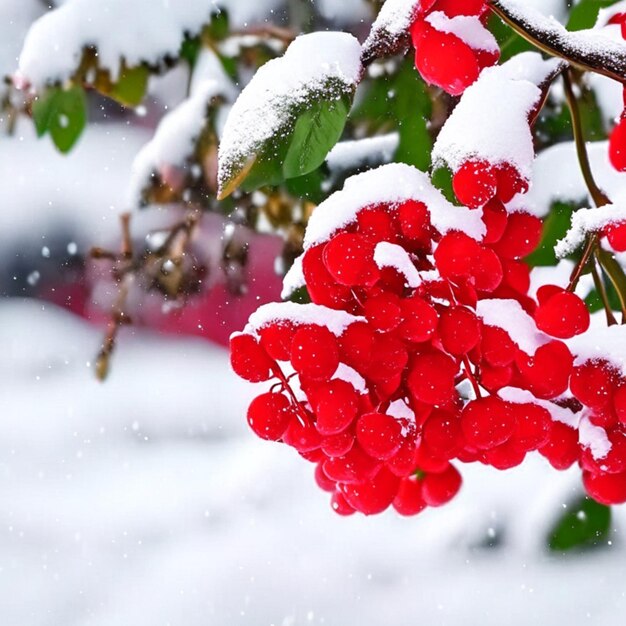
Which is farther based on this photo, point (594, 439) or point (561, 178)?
point (561, 178)

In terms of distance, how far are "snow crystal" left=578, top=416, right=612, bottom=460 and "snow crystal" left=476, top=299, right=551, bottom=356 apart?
0.14ft

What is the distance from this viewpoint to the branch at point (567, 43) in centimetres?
28

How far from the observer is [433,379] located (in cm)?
30

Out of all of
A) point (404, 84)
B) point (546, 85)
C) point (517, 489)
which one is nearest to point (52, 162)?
point (517, 489)

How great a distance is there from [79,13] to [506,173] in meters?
0.51

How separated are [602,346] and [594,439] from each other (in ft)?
0.12

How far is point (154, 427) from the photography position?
4.62ft

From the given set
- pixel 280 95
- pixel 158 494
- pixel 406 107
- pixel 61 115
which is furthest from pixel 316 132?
pixel 158 494

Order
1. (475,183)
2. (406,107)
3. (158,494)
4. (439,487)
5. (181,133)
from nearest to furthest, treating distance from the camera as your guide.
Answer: (475,183), (439,487), (406,107), (181,133), (158,494)

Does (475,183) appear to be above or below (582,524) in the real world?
above

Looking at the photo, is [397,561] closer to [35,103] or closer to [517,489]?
[517,489]

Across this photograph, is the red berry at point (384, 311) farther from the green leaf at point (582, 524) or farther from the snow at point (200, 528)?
the snow at point (200, 528)

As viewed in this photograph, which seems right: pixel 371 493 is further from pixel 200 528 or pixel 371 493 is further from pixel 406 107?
pixel 200 528

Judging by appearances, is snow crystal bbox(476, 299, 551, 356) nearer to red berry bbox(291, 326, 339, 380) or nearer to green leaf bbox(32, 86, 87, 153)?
red berry bbox(291, 326, 339, 380)
